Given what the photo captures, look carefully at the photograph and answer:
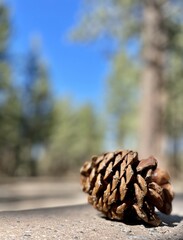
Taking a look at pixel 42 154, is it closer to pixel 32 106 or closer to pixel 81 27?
pixel 32 106

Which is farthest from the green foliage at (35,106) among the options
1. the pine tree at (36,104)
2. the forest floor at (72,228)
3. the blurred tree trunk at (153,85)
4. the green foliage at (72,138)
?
the forest floor at (72,228)

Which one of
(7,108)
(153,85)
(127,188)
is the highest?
(7,108)

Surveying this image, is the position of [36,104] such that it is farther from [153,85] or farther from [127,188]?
[127,188]

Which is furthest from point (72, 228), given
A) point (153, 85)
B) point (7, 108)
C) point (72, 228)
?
point (7, 108)

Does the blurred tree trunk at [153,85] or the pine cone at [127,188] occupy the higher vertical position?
the blurred tree trunk at [153,85]

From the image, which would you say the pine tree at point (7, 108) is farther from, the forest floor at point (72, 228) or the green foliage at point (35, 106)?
the forest floor at point (72, 228)

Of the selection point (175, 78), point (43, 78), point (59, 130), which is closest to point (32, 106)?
point (43, 78)
